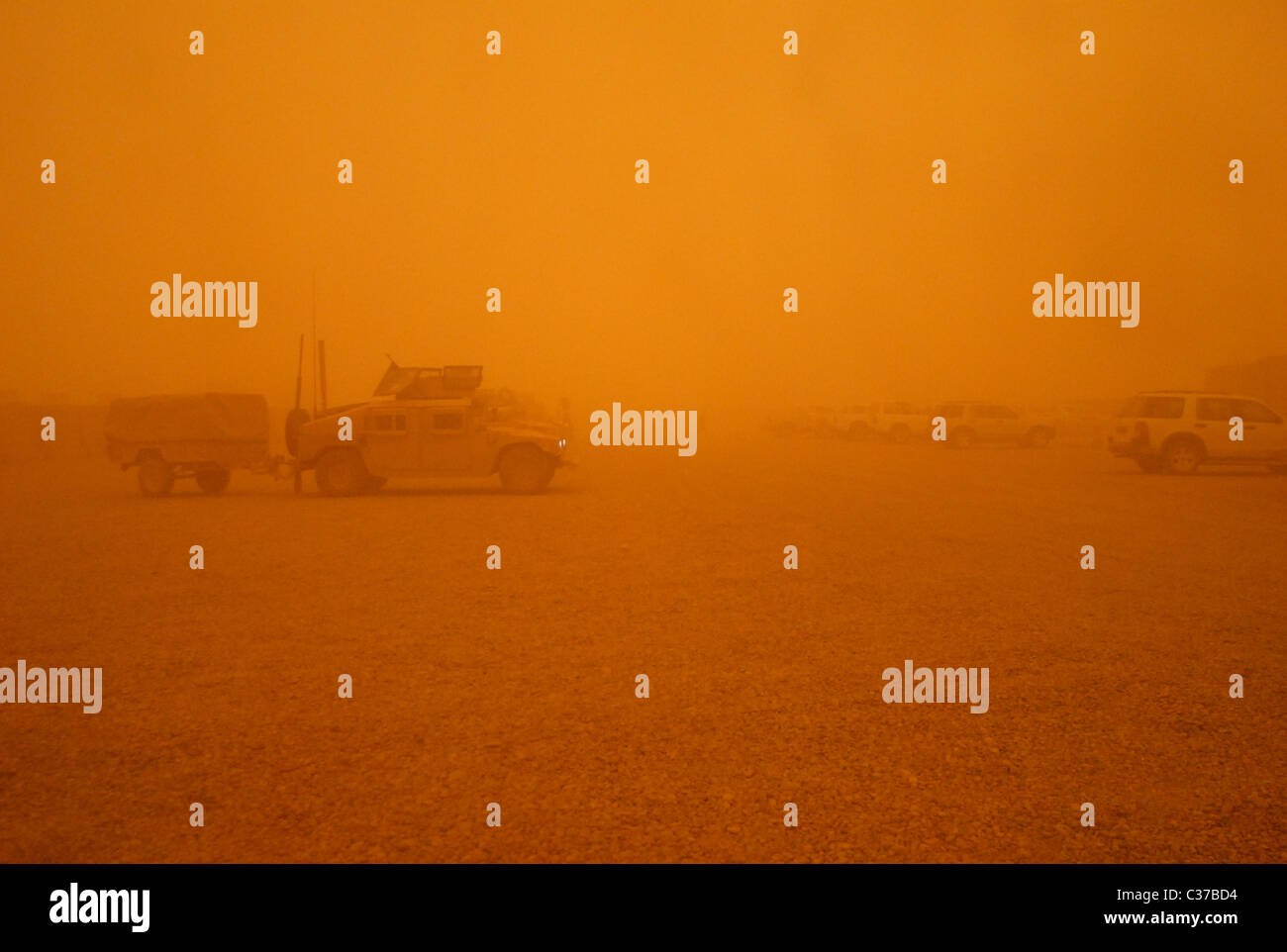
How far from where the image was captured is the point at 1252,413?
23.0 meters

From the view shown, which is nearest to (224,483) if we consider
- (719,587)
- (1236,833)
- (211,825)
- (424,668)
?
(719,587)

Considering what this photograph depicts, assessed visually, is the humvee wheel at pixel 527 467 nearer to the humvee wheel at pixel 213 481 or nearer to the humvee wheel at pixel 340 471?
the humvee wheel at pixel 340 471

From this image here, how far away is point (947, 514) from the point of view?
15.8 meters

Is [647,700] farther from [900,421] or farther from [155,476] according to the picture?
[900,421]

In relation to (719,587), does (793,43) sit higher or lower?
higher

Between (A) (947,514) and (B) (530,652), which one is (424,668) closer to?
(B) (530,652)

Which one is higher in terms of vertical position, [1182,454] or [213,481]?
[1182,454]

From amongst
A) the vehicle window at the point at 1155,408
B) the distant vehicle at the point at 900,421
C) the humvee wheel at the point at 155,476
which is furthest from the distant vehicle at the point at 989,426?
the humvee wheel at the point at 155,476

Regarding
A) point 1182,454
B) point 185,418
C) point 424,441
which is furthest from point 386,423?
point 1182,454

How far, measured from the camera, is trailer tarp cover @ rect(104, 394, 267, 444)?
1916 centimetres

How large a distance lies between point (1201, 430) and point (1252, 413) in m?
1.26

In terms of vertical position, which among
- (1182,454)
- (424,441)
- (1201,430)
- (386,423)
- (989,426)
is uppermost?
(989,426)

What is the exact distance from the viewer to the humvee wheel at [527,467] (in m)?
19.6
